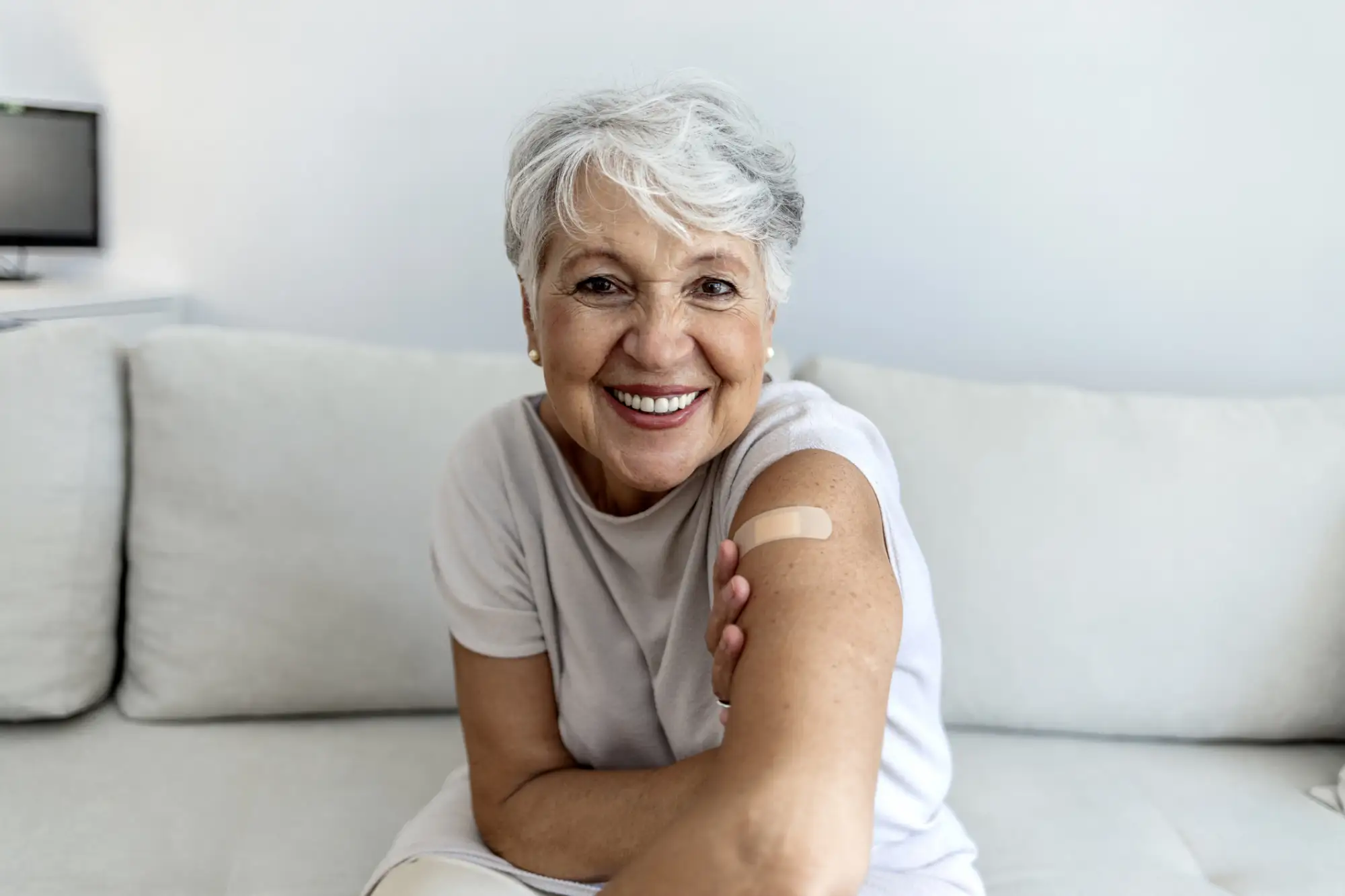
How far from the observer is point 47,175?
6.86 ft

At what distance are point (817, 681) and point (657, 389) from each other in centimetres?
37

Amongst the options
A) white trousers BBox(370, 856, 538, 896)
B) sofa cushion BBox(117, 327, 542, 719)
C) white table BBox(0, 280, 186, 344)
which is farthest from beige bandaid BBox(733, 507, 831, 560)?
white table BBox(0, 280, 186, 344)

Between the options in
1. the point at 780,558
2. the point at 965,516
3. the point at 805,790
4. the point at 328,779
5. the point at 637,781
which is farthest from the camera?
the point at 965,516

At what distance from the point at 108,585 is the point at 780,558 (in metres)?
1.27

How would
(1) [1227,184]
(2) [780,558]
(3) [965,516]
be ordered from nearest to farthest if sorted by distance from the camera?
(2) [780,558], (3) [965,516], (1) [1227,184]

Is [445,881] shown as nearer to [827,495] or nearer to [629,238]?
[827,495]

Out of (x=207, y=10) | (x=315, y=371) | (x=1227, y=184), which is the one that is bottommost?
(x=315, y=371)

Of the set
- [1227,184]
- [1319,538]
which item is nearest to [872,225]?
[1227,184]

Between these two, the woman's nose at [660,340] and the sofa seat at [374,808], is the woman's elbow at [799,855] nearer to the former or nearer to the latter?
the woman's nose at [660,340]

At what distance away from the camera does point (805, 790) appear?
0.74 m

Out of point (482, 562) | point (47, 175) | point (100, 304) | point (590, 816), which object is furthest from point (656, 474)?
point (47, 175)

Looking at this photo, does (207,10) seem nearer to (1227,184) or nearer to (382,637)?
(382,637)

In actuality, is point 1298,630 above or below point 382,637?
above

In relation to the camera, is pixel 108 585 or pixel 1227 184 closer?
pixel 108 585
